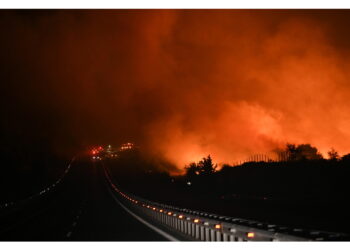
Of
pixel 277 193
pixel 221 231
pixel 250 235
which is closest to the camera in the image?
pixel 250 235

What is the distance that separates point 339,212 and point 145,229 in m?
19.1

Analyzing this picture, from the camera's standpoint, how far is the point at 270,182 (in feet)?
416

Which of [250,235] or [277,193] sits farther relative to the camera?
[277,193]

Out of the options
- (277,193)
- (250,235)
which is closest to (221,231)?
(250,235)

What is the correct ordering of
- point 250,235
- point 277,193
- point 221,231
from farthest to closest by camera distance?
point 277,193, point 221,231, point 250,235

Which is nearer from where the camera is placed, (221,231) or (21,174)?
(221,231)

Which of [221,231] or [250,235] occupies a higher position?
[221,231]

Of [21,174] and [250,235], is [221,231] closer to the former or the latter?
[250,235]

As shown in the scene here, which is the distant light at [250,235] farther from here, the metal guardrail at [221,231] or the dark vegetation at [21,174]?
the dark vegetation at [21,174]

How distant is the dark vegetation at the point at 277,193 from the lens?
36.9m

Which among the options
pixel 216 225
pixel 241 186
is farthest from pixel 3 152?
pixel 216 225

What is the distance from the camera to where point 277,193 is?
10644 cm

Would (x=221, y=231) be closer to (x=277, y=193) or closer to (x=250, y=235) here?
(x=250, y=235)
